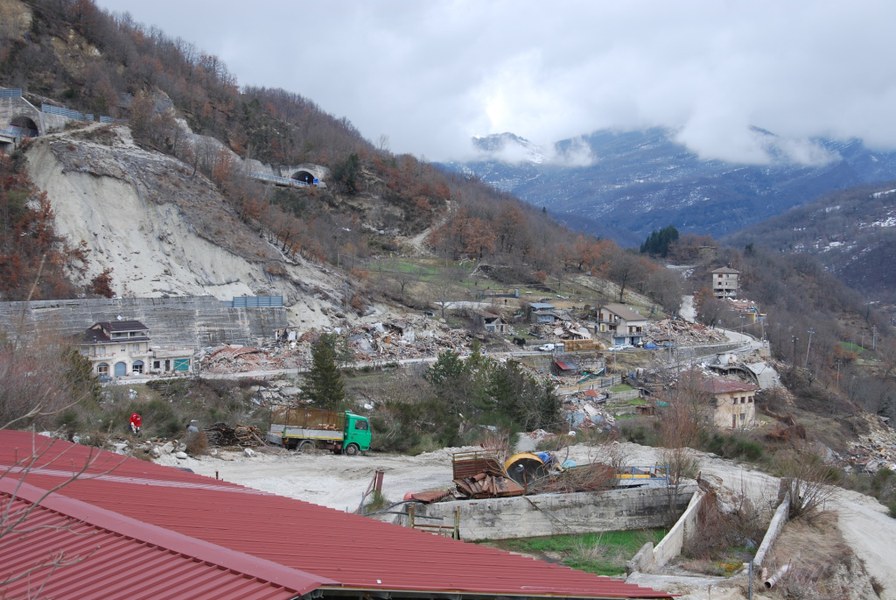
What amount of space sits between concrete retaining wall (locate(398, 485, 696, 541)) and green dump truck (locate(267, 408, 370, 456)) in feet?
26.1

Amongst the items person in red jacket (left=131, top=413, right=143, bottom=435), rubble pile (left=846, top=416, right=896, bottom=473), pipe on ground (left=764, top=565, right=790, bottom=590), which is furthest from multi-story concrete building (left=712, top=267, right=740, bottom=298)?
pipe on ground (left=764, top=565, right=790, bottom=590)

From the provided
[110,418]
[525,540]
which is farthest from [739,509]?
[110,418]

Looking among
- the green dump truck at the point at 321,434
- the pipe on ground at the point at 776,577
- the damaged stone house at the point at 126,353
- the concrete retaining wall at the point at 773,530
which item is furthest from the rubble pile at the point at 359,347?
the pipe on ground at the point at 776,577

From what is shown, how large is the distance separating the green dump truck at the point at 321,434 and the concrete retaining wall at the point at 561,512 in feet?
26.1

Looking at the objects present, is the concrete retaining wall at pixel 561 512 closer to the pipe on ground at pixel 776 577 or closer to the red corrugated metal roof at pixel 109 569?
the pipe on ground at pixel 776 577

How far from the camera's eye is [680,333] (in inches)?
2313

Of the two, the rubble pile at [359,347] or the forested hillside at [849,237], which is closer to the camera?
the rubble pile at [359,347]

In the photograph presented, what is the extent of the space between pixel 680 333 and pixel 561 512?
4691 cm

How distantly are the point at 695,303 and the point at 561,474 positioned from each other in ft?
218

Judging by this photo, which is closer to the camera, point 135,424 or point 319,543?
point 319,543

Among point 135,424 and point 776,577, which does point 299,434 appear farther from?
point 776,577

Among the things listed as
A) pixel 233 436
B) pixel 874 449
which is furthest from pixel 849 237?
pixel 233 436

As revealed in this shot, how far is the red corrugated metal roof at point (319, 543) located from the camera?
4.90 m

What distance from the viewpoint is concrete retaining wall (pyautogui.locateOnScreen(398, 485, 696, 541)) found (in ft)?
47.2
